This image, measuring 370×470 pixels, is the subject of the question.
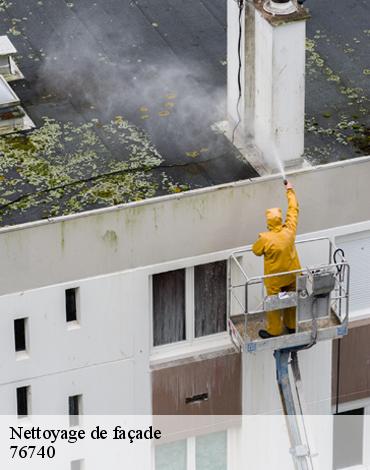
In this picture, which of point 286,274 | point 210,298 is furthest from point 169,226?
point 286,274

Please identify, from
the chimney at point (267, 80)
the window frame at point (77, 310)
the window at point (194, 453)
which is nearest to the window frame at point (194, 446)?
the window at point (194, 453)

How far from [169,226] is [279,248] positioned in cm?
196

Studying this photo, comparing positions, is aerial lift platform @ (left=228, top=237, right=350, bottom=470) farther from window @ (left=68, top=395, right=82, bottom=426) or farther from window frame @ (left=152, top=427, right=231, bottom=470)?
window @ (left=68, top=395, right=82, bottom=426)

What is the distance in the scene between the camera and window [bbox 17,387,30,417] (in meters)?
24.4

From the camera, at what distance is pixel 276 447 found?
87.3ft

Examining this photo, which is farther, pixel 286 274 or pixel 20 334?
pixel 20 334

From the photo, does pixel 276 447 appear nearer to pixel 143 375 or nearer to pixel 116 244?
pixel 143 375

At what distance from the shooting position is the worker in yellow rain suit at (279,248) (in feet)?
74.2

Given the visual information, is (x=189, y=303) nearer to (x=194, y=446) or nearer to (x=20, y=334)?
(x=20, y=334)

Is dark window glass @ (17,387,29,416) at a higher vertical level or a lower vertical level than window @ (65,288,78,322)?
lower

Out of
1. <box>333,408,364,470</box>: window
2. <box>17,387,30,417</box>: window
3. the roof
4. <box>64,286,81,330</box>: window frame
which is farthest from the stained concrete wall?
<box>333,408,364,470</box>: window

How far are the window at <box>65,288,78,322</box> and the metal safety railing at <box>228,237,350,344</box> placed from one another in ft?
7.73

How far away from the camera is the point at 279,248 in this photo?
22688 millimetres

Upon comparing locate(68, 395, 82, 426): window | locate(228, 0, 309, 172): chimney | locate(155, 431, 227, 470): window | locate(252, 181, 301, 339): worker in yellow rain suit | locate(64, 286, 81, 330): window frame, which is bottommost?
locate(155, 431, 227, 470): window
